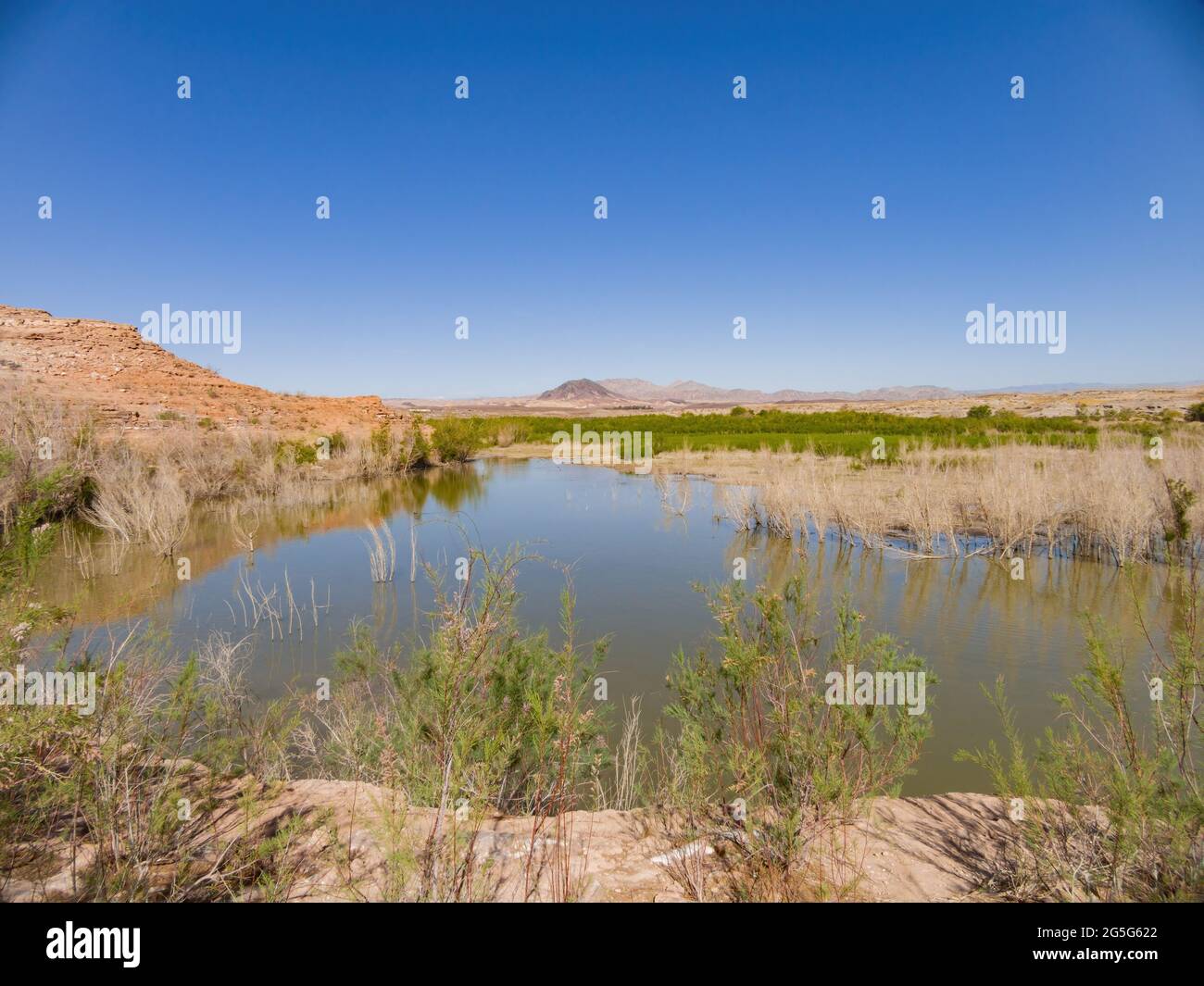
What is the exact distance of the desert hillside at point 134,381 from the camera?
21.4 metres

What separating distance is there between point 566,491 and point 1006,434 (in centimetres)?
1844

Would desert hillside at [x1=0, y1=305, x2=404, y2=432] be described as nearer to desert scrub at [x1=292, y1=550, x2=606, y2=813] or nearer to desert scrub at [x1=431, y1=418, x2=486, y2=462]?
desert scrub at [x1=431, y1=418, x2=486, y2=462]

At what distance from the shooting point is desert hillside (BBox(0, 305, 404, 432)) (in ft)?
70.3

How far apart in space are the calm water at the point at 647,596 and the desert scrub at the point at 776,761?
53 cm

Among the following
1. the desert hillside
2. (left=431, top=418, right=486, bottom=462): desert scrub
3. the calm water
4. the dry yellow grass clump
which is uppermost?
the desert hillside

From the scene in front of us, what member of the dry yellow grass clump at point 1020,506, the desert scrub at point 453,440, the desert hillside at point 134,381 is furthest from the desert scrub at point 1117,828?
the desert scrub at point 453,440

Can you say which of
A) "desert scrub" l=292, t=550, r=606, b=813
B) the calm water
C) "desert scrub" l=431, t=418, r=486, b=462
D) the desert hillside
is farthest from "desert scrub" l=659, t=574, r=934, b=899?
"desert scrub" l=431, t=418, r=486, b=462

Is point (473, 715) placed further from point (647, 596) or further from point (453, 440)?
point (453, 440)

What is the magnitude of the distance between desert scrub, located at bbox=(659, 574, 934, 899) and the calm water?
53cm

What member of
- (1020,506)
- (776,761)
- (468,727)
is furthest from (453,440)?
(468,727)

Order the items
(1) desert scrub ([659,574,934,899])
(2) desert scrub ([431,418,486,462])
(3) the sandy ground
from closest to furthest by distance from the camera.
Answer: (3) the sandy ground → (1) desert scrub ([659,574,934,899]) → (2) desert scrub ([431,418,486,462])

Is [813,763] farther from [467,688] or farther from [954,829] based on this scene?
[467,688]
